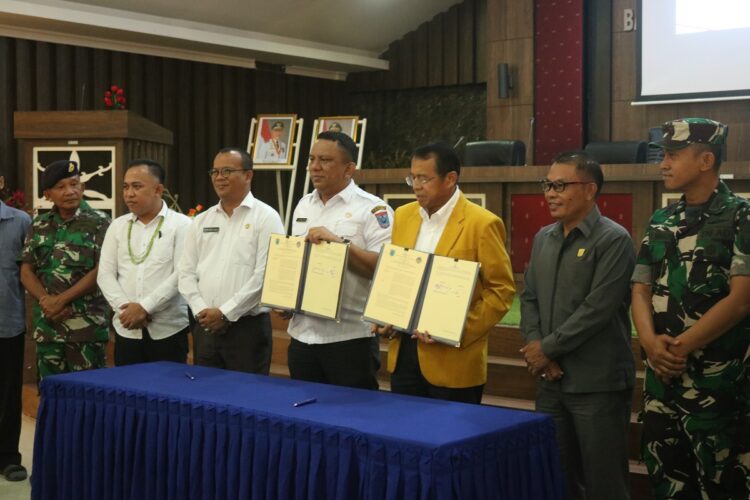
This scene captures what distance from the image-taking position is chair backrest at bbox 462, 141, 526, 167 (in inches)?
268

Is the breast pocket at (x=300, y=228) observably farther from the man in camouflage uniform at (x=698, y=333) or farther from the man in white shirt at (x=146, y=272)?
the man in camouflage uniform at (x=698, y=333)

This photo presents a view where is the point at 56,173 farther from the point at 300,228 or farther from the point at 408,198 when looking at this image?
the point at 408,198

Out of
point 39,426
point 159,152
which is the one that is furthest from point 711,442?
point 159,152

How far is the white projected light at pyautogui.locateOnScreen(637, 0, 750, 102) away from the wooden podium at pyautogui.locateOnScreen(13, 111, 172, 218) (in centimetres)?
449

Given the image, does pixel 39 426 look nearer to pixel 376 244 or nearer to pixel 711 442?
pixel 376 244

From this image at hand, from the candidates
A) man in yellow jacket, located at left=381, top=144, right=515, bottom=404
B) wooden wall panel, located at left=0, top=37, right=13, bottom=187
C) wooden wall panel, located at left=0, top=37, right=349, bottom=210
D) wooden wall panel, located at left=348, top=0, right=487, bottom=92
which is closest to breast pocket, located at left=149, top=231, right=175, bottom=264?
man in yellow jacket, located at left=381, top=144, right=515, bottom=404

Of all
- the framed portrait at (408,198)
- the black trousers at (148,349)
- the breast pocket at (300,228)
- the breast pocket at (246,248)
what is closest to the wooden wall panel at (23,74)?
the framed portrait at (408,198)

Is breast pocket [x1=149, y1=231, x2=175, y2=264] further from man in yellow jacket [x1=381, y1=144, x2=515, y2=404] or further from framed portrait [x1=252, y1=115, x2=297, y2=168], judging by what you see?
framed portrait [x1=252, y1=115, x2=297, y2=168]

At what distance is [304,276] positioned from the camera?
339 cm

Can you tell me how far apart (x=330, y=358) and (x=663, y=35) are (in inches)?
230

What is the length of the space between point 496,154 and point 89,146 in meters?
2.96

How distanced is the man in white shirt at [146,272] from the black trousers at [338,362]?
76 centimetres

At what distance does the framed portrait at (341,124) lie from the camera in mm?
9108

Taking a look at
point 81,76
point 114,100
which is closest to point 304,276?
point 114,100
